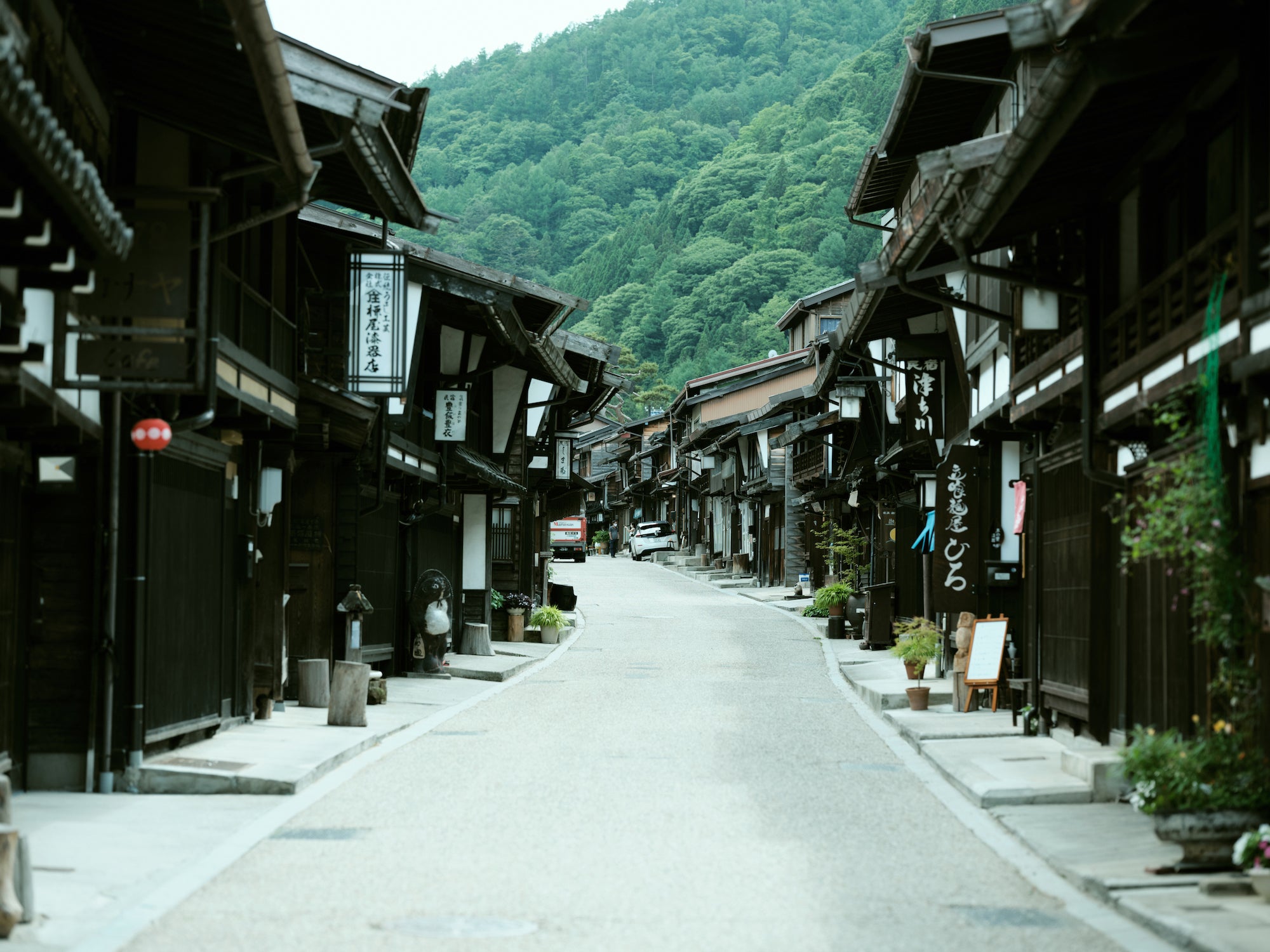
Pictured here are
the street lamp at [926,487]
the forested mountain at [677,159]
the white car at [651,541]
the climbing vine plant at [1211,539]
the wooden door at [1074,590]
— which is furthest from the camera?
the forested mountain at [677,159]

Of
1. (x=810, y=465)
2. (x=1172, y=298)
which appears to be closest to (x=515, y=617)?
(x=810, y=465)

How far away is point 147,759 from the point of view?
14.0 m

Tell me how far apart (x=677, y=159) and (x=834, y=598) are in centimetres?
9082

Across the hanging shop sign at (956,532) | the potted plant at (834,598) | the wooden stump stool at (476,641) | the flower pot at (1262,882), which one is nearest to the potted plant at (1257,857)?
the flower pot at (1262,882)

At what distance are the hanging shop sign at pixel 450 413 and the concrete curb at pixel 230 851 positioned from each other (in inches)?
300

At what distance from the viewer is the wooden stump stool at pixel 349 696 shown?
1753 cm

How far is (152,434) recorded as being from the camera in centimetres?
1253

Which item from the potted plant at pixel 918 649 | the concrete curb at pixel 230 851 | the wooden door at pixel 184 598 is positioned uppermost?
the wooden door at pixel 184 598

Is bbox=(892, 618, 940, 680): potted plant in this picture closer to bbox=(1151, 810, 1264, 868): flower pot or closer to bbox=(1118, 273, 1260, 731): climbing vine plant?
bbox=(1118, 273, 1260, 731): climbing vine plant

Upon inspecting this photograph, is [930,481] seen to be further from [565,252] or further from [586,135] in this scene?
[586,135]

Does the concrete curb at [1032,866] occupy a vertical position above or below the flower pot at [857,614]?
below

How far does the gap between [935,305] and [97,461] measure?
14659 millimetres

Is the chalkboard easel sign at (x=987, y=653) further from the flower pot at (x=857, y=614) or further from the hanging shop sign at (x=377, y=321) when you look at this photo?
the flower pot at (x=857, y=614)

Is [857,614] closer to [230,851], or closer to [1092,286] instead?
[1092,286]
